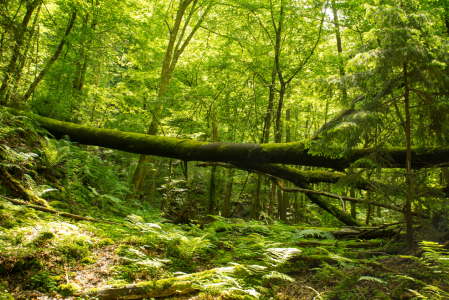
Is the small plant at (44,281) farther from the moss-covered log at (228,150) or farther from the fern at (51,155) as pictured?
the moss-covered log at (228,150)

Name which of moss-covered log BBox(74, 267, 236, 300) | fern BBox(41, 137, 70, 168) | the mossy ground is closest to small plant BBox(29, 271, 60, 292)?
the mossy ground

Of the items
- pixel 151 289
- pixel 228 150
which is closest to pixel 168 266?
pixel 151 289

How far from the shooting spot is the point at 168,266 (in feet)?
9.60

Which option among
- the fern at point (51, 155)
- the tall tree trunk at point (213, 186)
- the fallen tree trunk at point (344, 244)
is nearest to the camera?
the fallen tree trunk at point (344, 244)

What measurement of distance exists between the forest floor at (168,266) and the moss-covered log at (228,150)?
6.42ft

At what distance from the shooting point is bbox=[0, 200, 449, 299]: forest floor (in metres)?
2.19

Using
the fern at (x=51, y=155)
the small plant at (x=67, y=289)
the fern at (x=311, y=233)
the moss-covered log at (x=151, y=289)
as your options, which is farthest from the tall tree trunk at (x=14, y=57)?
the fern at (x=311, y=233)

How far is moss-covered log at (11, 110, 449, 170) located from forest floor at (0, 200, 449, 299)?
77.1 inches

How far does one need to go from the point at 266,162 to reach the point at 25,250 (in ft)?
14.8

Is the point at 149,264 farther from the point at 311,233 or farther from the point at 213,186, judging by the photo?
the point at 213,186

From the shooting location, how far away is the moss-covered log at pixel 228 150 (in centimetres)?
458

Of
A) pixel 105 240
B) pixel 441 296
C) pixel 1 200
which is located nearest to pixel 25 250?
pixel 105 240

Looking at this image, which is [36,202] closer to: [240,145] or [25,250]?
[25,250]

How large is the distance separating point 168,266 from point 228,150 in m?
3.30
